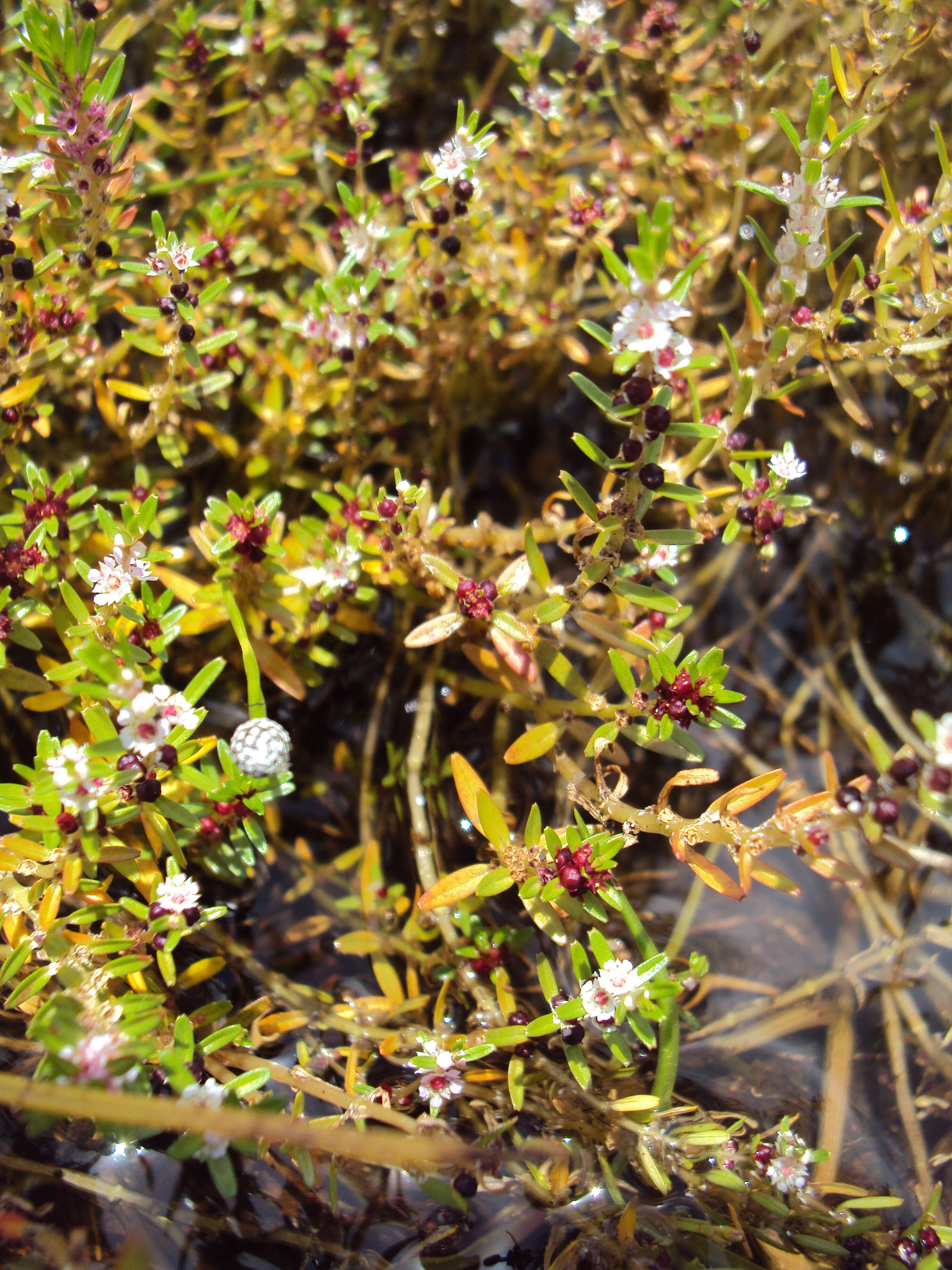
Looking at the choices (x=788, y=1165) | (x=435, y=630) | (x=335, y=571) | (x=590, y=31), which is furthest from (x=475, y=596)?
(x=590, y=31)

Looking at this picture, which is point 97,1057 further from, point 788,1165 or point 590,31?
point 590,31

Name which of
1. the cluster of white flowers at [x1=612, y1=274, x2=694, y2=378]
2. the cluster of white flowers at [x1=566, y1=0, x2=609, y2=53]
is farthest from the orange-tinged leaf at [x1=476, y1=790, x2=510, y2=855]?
the cluster of white flowers at [x1=566, y1=0, x2=609, y2=53]

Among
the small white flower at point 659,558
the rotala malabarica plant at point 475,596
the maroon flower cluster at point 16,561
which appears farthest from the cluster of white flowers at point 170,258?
the small white flower at point 659,558

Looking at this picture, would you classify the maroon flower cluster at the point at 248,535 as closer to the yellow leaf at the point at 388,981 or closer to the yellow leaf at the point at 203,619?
the yellow leaf at the point at 203,619

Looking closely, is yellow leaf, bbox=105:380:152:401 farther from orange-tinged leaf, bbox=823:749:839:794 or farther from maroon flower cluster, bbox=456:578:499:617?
orange-tinged leaf, bbox=823:749:839:794

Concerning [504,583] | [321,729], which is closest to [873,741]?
[504,583]

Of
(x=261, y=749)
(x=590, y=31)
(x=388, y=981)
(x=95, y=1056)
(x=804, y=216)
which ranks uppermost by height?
(x=590, y=31)
